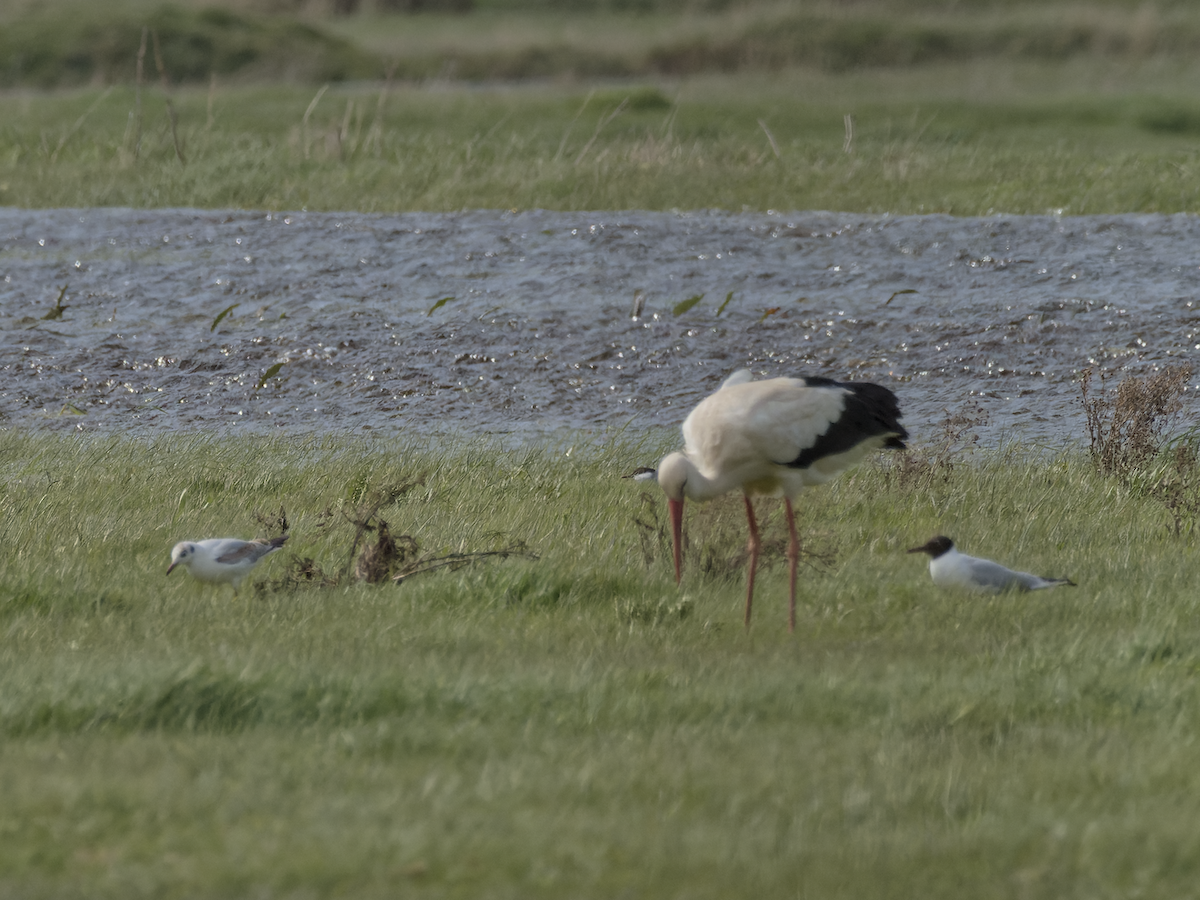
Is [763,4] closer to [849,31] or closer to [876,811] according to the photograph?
[849,31]

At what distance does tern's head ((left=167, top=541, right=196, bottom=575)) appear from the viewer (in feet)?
23.1

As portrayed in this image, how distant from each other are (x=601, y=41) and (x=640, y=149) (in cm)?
2087

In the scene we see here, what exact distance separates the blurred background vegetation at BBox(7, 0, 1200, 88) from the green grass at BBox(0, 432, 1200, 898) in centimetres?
2908

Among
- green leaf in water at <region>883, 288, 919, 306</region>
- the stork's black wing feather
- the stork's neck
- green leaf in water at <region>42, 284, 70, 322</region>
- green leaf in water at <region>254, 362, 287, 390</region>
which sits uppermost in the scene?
the stork's black wing feather

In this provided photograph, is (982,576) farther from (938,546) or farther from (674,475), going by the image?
(674,475)

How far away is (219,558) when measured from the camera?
7188 millimetres

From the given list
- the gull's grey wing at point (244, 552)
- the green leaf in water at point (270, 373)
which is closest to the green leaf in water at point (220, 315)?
the green leaf in water at point (270, 373)

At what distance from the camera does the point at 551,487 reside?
1008cm

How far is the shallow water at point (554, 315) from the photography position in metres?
13.7

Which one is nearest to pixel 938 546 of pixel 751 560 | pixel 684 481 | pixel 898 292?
pixel 751 560

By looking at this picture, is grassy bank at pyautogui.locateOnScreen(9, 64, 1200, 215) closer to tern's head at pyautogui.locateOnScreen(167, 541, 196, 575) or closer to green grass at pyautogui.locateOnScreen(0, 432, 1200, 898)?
green grass at pyautogui.locateOnScreen(0, 432, 1200, 898)

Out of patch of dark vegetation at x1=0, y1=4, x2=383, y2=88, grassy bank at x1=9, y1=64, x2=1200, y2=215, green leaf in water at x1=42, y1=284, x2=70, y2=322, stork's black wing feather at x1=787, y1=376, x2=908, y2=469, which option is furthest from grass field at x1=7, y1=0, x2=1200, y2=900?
patch of dark vegetation at x1=0, y1=4, x2=383, y2=88

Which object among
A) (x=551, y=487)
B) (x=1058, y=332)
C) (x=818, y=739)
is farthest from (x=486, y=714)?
(x=1058, y=332)

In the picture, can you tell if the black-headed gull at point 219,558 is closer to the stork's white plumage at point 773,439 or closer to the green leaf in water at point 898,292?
the stork's white plumage at point 773,439
